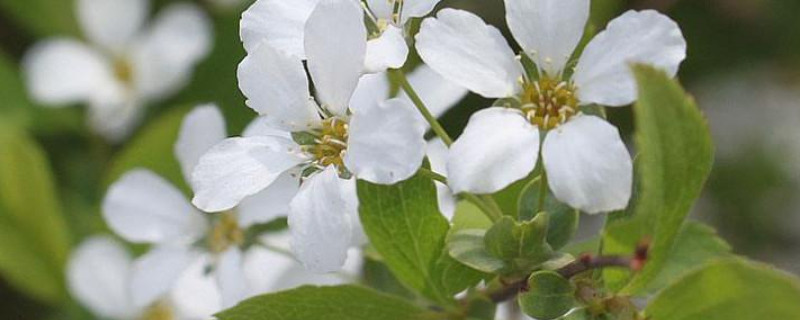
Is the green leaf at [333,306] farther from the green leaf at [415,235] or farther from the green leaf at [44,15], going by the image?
the green leaf at [44,15]

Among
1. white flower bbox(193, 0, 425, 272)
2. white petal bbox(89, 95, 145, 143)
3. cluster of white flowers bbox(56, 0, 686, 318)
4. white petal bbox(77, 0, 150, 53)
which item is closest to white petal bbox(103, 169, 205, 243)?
cluster of white flowers bbox(56, 0, 686, 318)

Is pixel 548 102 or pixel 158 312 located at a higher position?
pixel 548 102

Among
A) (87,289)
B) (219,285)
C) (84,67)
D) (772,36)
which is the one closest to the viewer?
(219,285)

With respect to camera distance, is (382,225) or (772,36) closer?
(382,225)

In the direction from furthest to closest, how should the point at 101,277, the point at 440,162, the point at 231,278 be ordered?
the point at 101,277, the point at 231,278, the point at 440,162

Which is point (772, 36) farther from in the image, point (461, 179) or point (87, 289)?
point (461, 179)

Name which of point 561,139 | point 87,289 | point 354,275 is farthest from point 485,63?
point 87,289

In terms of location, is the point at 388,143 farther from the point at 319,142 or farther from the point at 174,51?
the point at 174,51

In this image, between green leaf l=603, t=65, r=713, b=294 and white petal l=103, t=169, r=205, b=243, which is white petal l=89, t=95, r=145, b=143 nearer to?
white petal l=103, t=169, r=205, b=243

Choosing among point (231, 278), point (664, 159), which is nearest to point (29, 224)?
point (231, 278)
